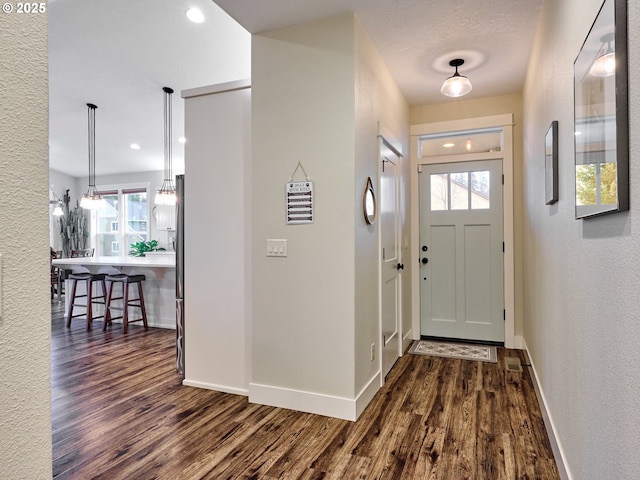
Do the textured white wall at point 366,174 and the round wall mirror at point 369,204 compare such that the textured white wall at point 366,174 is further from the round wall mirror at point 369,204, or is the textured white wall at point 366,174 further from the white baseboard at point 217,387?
the white baseboard at point 217,387

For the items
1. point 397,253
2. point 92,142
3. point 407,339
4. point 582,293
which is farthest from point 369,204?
point 92,142

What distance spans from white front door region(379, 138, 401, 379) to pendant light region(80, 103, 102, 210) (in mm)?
4815

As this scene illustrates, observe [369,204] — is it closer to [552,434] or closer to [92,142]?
[552,434]

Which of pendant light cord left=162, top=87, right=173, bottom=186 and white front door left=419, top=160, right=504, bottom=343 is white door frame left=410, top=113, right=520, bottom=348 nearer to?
white front door left=419, top=160, right=504, bottom=343

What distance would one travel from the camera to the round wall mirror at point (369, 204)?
108 inches

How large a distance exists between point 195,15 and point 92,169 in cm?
647

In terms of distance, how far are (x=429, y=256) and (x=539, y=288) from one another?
1.77m

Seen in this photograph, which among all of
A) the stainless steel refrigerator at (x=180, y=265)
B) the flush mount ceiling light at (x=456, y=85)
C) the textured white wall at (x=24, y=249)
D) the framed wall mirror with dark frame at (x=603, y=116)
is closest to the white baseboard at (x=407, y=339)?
the stainless steel refrigerator at (x=180, y=265)

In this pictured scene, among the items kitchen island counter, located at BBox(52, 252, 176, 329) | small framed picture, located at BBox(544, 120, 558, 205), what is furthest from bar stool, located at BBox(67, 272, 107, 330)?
small framed picture, located at BBox(544, 120, 558, 205)

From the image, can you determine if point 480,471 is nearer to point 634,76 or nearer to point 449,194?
point 634,76

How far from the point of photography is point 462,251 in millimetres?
4301

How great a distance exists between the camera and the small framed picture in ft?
6.62

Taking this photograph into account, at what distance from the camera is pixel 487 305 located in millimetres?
4199

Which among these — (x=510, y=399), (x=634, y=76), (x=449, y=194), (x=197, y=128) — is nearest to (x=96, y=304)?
(x=197, y=128)
